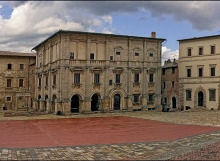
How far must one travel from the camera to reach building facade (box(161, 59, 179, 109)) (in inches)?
1891

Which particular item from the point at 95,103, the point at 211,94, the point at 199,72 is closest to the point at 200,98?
the point at 211,94

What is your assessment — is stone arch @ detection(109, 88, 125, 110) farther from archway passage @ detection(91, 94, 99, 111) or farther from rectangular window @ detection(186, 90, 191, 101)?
rectangular window @ detection(186, 90, 191, 101)

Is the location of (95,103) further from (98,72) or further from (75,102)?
(98,72)

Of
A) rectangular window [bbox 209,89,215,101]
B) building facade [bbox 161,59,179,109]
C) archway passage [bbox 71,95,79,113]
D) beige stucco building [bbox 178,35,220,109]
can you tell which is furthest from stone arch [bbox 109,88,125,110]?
rectangular window [bbox 209,89,215,101]

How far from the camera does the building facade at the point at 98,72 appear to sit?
39500 mm

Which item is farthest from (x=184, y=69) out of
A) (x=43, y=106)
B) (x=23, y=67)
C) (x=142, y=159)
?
(x=142, y=159)

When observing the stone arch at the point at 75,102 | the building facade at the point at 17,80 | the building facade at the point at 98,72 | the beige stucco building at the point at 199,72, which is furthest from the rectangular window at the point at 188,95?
the building facade at the point at 17,80

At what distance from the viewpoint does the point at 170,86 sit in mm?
49062

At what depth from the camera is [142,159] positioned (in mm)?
12867

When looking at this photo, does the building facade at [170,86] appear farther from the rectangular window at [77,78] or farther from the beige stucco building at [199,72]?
the rectangular window at [77,78]

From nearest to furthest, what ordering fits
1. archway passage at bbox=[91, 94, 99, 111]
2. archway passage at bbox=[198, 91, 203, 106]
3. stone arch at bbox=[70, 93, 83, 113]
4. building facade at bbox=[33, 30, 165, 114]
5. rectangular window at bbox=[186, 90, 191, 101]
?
building facade at bbox=[33, 30, 165, 114], stone arch at bbox=[70, 93, 83, 113], archway passage at bbox=[91, 94, 99, 111], archway passage at bbox=[198, 91, 203, 106], rectangular window at bbox=[186, 90, 191, 101]

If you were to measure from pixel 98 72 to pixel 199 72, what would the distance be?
16.2 metres

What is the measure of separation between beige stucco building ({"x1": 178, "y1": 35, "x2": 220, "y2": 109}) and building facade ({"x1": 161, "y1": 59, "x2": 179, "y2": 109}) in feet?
3.43

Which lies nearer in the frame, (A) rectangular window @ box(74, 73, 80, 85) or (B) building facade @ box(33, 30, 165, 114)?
(B) building facade @ box(33, 30, 165, 114)
